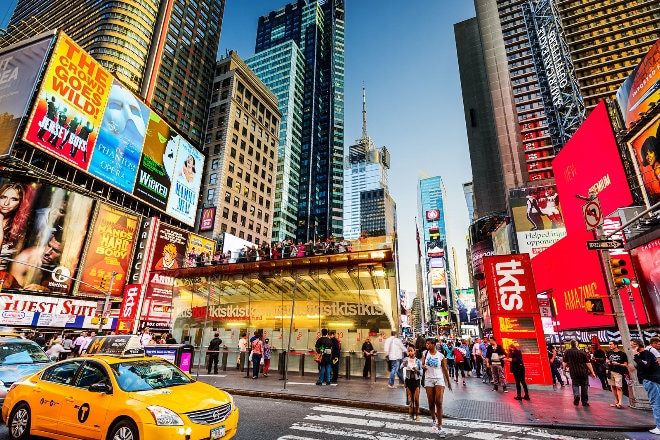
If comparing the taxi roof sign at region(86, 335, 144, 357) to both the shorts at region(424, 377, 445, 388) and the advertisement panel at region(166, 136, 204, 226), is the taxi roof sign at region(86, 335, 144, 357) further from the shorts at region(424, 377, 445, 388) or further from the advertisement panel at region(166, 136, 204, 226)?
the advertisement panel at region(166, 136, 204, 226)

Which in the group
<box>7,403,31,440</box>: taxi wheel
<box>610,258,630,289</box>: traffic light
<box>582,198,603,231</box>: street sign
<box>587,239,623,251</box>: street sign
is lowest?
<box>7,403,31,440</box>: taxi wheel

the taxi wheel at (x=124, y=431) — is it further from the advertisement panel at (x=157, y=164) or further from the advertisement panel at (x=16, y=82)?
the advertisement panel at (x=157, y=164)

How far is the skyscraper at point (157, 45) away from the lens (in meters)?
73.8

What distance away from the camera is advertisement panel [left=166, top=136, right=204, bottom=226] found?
51.2m

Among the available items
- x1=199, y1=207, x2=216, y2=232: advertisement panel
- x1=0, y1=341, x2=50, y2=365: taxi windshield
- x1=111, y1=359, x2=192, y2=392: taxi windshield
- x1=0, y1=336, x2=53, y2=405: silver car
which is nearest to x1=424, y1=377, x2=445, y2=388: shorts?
x1=111, y1=359, x2=192, y2=392: taxi windshield

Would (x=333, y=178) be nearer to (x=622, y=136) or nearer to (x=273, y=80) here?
(x=273, y=80)

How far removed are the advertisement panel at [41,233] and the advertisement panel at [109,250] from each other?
1439 mm

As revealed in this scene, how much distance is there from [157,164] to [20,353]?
43.7 metres

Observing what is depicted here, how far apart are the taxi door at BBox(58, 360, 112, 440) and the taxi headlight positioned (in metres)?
0.97

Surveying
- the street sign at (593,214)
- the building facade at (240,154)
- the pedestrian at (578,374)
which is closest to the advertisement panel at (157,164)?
the building facade at (240,154)

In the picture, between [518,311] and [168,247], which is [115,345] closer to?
[518,311]

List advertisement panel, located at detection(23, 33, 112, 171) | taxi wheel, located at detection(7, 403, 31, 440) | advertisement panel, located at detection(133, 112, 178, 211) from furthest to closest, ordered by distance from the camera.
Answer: advertisement panel, located at detection(133, 112, 178, 211) < advertisement panel, located at detection(23, 33, 112, 171) < taxi wheel, located at detection(7, 403, 31, 440)

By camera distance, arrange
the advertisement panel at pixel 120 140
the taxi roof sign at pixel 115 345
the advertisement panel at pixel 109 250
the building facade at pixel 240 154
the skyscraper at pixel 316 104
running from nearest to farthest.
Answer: the taxi roof sign at pixel 115 345 < the advertisement panel at pixel 109 250 < the advertisement panel at pixel 120 140 < the building facade at pixel 240 154 < the skyscraper at pixel 316 104

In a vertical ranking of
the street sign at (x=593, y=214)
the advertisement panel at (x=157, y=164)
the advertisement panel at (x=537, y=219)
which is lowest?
the street sign at (x=593, y=214)
